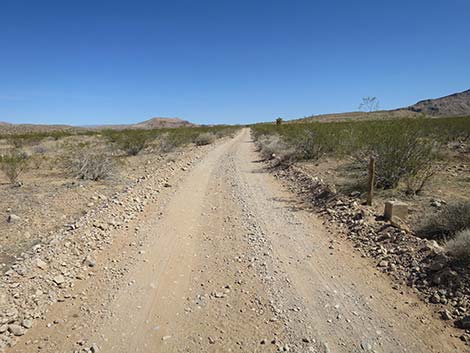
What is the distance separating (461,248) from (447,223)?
1533mm

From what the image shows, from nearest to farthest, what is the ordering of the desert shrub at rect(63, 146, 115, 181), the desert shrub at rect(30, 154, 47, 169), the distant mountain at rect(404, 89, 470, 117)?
the desert shrub at rect(63, 146, 115, 181) → the desert shrub at rect(30, 154, 47, 169) → the distant mountain at rect(404, 89, 470, 117)

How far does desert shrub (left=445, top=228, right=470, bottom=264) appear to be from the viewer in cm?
422

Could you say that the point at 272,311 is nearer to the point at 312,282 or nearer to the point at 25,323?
the point at 312,282

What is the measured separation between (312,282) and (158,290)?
2.20 m

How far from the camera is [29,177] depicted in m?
12.6

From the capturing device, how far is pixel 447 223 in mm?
5598

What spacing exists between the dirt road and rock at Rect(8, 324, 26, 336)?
0.25ft

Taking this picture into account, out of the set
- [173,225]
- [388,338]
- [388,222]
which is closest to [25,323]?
[173,225]

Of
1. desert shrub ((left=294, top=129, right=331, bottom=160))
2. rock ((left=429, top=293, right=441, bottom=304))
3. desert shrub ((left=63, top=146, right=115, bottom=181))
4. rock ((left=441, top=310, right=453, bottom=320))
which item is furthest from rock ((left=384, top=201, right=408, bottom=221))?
desert shrub ((left=63, top=146, right=115, bottom=181))

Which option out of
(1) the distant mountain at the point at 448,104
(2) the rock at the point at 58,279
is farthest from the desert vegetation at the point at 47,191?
(1) the distant mountain at the point at 448,104

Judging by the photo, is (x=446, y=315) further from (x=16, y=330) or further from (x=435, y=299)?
(x=16, y=330)

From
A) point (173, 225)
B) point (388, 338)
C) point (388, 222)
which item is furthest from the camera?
point (173, 225)

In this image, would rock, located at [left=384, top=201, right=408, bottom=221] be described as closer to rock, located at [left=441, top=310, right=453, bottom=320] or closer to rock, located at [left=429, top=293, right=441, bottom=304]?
rock, located at [left=429, top=293, right=441, bottom=304]

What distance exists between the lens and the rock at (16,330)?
331cm
